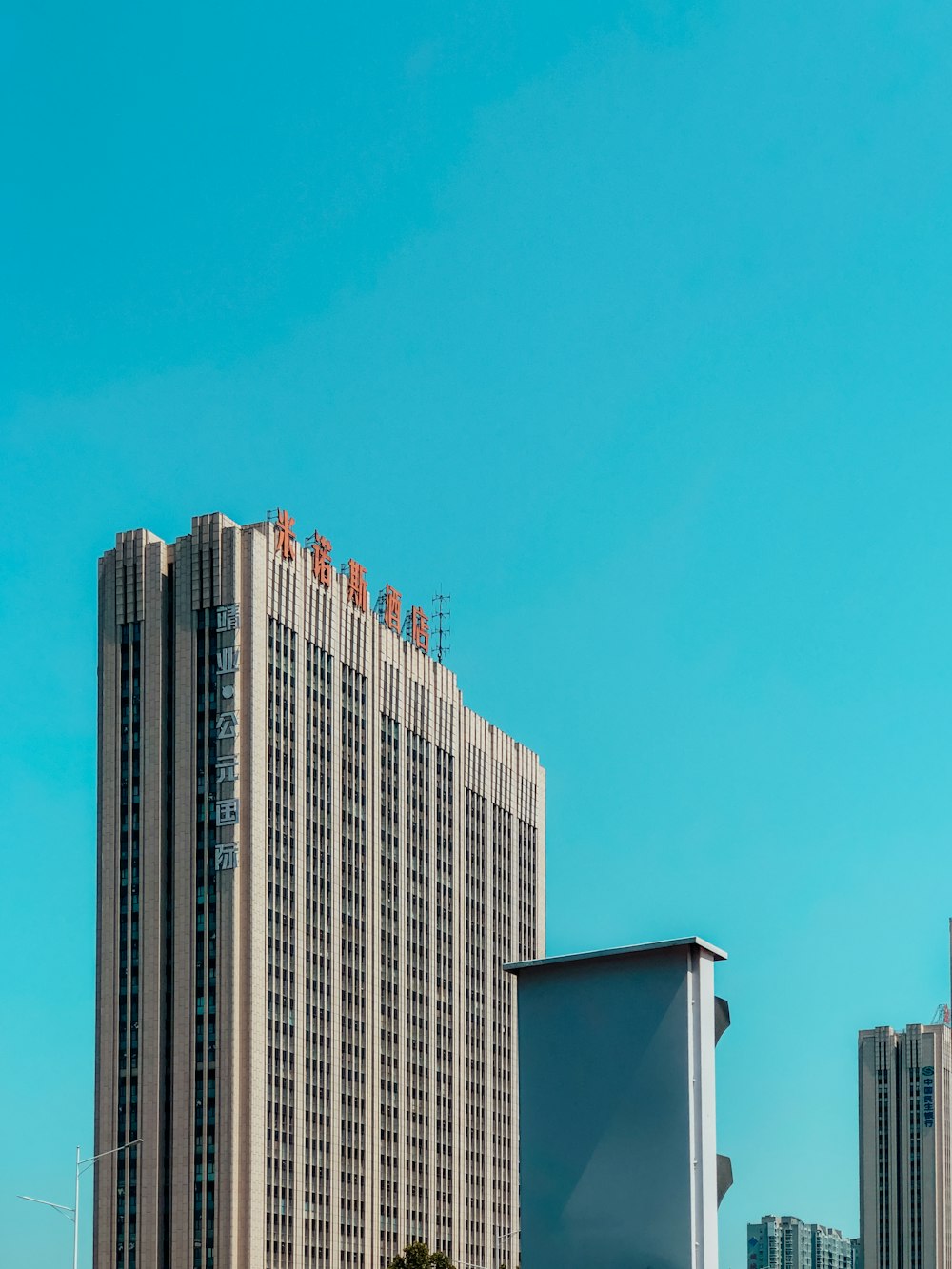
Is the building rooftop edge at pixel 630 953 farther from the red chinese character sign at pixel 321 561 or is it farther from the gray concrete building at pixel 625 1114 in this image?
the red chinese character sign at pixel 321 561

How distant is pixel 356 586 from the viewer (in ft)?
382

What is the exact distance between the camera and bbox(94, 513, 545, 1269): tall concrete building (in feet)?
324

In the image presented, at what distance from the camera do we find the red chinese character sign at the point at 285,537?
107625mm

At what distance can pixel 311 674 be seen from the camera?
109312mm

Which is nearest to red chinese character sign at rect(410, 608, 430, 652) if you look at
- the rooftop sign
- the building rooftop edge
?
the rooftop sign

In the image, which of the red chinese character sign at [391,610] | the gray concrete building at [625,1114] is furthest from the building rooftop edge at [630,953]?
the red chinese character sign at [391,610]

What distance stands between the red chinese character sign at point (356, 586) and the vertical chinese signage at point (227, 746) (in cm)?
1336

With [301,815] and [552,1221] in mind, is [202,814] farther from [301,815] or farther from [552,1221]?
[552,1221]

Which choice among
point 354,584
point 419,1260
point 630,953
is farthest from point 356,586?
point 630,953

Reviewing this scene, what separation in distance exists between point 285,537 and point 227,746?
13679 mm

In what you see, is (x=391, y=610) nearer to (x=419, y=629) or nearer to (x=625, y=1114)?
(x=419, y=629)

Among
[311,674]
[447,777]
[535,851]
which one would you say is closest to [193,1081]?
[311,674]

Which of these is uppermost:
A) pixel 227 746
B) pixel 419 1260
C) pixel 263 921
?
pixel 227 746

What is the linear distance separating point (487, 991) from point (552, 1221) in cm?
11965
